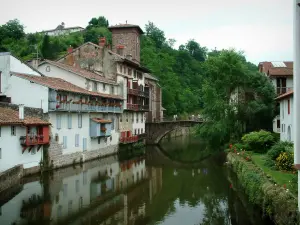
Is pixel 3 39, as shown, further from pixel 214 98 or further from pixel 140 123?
pixel 214 98

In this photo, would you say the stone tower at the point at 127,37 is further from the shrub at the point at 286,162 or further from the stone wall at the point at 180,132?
the shrub at the point at 286,162

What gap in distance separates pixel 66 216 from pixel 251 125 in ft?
110

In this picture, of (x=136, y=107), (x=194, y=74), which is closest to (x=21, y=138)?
(x=136, y=107)

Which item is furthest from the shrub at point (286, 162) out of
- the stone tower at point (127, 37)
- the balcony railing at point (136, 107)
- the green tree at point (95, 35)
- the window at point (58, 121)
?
the green tree at point (95, 35)

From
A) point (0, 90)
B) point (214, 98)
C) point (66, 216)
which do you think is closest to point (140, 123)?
point (214, 98)

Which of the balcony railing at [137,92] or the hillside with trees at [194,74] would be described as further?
the balcony railing at [137,92]

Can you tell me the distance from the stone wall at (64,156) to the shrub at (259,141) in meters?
18.4

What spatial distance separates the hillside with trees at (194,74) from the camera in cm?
4769

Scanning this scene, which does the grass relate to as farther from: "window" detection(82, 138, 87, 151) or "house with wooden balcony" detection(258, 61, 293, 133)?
"house with wooden balcony" detection(258, 61, 293, 133)

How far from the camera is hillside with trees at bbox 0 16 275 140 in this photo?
47.7 metres

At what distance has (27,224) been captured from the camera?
19.5 metres

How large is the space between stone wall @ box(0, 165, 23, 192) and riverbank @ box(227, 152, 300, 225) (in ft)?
54.6

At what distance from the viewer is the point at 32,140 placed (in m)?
31.5

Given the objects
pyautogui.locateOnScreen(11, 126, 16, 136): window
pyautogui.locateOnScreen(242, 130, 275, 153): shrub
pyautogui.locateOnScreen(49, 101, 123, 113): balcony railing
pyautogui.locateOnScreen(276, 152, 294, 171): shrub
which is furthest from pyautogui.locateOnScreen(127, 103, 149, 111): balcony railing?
pyautogui.locateOnScreen(276, 152, 294, 171): shrub
